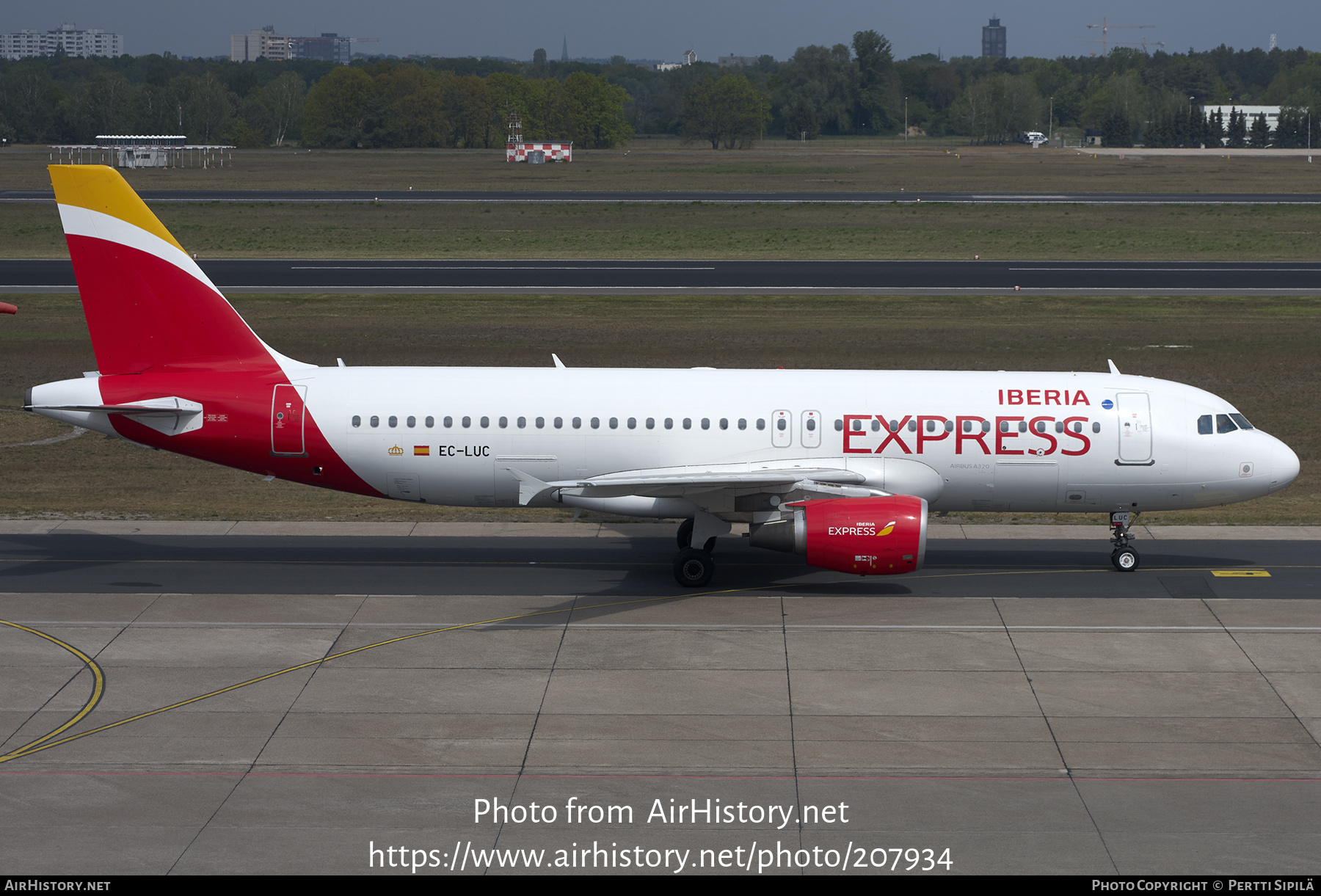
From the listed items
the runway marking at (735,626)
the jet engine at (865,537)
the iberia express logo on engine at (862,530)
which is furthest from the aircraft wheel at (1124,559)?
the iberia express logo on engine at (862,530)

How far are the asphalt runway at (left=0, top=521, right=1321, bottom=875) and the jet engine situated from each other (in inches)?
44.9

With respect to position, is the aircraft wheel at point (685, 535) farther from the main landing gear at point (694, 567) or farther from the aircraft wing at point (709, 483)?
the aircraft wing at point (709, 483)

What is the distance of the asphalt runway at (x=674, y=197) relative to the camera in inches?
4358

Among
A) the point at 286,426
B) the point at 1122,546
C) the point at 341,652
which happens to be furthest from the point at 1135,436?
the point at 286,426

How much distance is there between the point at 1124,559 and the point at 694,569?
9222 millimetres

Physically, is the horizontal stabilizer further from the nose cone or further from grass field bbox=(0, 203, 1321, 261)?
grass field bbox=(0, 203, 1321, 261)

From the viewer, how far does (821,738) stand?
1942 centimetres

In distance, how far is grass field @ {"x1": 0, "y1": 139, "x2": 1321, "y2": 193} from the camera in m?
130

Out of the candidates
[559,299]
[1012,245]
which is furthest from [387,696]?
[1012,245]

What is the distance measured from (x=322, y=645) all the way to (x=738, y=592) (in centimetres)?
831

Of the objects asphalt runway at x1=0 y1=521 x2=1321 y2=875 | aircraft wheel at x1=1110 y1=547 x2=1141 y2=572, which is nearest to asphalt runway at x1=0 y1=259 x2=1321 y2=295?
asphalt runway at x1=0 y1=521 x2=1321 y2=875

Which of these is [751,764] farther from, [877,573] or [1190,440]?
[1190,440]

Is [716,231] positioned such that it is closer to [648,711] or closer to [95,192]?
[95,192]

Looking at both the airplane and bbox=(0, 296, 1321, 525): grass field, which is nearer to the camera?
the airplane
